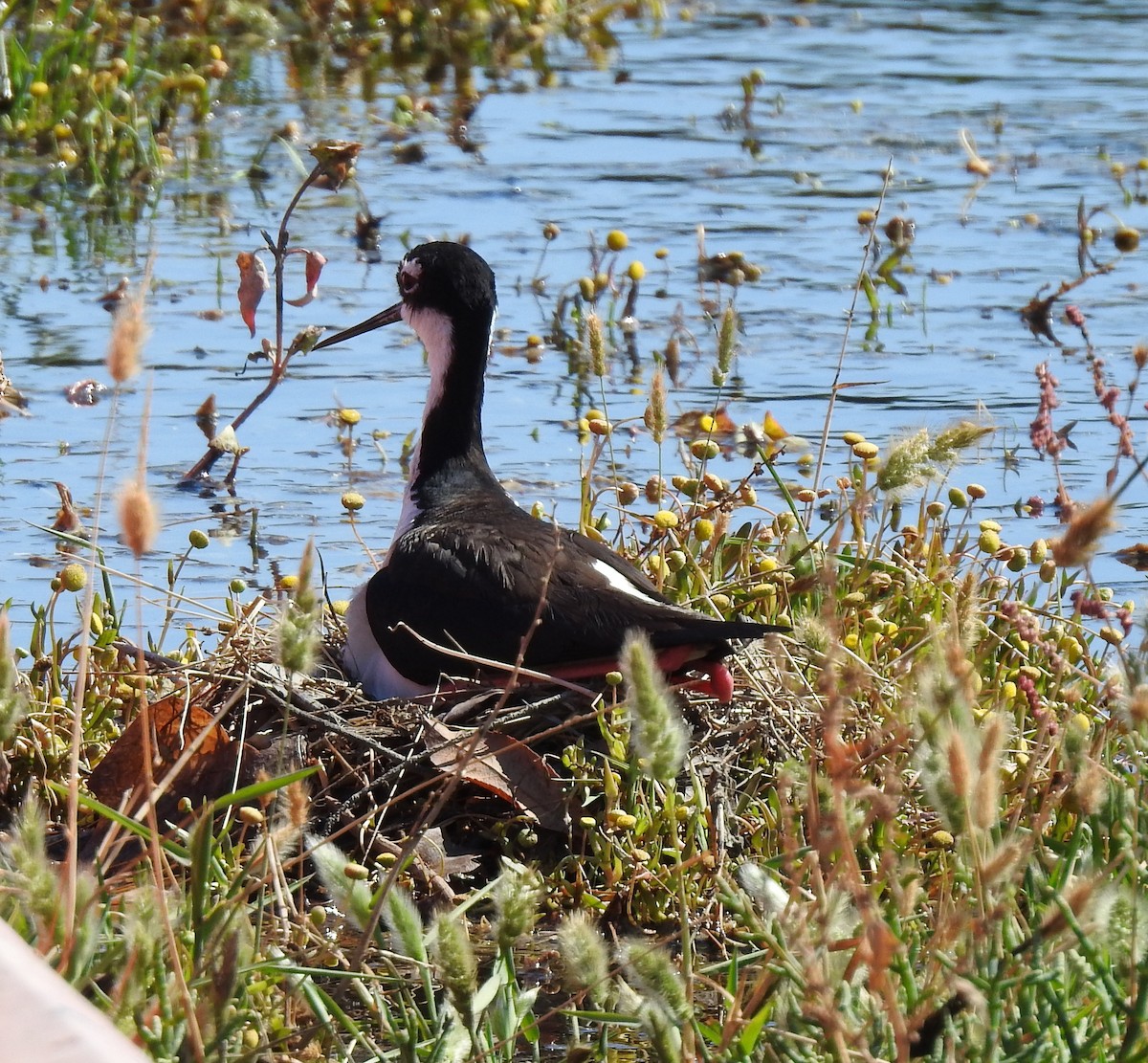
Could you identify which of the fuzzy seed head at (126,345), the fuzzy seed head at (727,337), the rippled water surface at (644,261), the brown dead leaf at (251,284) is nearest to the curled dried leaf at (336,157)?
A: the brown dead leaf at (251,284)

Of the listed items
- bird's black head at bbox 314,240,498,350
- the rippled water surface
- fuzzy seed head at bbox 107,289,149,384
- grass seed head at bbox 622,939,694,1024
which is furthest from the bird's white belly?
fuzzy seed head at bbox 107,289,149,384

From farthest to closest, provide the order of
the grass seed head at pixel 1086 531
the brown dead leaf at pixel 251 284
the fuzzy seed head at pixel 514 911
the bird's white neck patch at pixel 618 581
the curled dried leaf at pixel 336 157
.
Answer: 1. the curled dried leaf at pixel 336 157
2. the brown dead leaf at pixel 251 284
3. the bird's white neck patch at pixel 618 581
4. the fuzzy seed head at pixel 514 911
5. the grass seed head at pixel 1086 531

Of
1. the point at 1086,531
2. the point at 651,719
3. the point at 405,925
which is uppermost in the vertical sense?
the point at 1086,531

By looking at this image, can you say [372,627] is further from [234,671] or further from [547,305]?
[547,305]

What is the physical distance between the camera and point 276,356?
5406 millimetres

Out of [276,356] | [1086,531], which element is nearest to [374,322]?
[276,356]

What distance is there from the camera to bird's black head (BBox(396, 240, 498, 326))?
494 centimetres

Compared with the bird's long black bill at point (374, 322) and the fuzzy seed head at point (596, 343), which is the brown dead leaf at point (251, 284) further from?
the fuzzy seed head at point (596, 343)

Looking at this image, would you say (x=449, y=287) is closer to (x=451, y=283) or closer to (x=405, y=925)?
(x=451, y=283)

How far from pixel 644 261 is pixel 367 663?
441cm

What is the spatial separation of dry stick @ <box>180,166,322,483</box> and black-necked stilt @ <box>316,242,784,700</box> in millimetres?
473

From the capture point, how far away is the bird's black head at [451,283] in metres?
4.94

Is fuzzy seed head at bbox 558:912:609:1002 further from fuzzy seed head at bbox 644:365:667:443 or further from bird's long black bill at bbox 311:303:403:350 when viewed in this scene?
bird's long black bill at bbox 311:303:403:350

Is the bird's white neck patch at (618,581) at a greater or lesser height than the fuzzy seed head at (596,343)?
lesser
